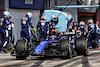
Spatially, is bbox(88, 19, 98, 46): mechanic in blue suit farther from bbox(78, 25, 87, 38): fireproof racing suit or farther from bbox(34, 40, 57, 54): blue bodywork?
bbox(34, 40, 57, 54): blue bodywork

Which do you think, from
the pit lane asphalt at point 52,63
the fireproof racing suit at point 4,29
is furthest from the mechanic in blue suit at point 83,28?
the pit lane asphalt at point 52,63

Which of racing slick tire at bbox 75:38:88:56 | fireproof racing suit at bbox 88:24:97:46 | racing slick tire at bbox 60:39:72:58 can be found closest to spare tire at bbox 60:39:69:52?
racing slick tire at bbox 60:39:72:58

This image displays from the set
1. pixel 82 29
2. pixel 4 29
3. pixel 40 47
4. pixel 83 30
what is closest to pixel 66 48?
pixel 40 47

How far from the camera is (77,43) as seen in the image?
337 inches

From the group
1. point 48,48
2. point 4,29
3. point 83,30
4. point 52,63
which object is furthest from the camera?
point 83,30

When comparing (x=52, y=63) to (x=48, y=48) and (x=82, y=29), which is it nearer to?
(x=48, y=48)

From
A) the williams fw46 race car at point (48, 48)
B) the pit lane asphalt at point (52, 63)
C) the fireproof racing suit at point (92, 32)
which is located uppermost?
the fireproof racing suit at point (92, 32)

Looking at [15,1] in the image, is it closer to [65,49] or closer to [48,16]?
[48,16]

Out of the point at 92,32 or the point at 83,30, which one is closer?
the point at 92,32

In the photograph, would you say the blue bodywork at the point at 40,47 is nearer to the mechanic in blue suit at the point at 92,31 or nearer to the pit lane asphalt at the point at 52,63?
the pit lane asphalt at the point at 52,63

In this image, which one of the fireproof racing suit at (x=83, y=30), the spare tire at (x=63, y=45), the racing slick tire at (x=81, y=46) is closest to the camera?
the spare tire at (x=63, y=45)

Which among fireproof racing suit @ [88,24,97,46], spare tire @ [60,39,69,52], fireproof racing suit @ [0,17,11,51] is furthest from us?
fireproof racing suit @ [88,24,97,46]

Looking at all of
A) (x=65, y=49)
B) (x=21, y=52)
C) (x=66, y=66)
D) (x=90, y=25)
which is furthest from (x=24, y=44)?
(x=90, y=25)

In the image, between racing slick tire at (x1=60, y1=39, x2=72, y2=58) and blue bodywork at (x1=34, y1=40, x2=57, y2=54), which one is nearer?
racing slick tire at (x1=60, y1=39, x2=72, y2=58)
